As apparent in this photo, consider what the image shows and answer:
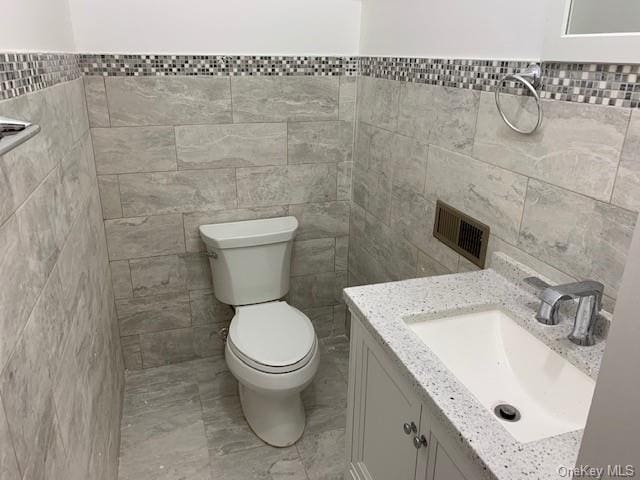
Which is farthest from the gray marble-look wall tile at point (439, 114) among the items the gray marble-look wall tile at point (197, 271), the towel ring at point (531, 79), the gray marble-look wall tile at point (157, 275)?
the gray marble-look wall tile at point (157, 275)

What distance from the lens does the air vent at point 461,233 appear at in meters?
1.65

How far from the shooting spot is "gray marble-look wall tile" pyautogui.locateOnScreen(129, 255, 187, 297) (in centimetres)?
243

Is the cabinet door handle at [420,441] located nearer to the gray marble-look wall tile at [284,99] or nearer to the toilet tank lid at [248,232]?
the toilet tank lid at [248,232]

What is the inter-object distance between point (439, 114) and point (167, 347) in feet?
5.98

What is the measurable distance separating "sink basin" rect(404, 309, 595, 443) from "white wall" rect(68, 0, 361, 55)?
4.95ft

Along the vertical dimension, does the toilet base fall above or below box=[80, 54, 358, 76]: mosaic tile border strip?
below

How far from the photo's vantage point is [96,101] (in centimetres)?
212

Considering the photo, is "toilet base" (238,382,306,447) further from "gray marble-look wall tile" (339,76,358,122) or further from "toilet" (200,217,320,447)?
"gray marble-look wall tile" (339,76,358,122)

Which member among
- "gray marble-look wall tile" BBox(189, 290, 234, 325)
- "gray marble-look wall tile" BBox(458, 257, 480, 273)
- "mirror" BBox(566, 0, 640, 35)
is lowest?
"gray marble-look wall tile" BBox(189, 290, 234, 325)

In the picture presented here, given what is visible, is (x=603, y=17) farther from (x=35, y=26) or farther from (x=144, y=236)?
(x=144, y=236)

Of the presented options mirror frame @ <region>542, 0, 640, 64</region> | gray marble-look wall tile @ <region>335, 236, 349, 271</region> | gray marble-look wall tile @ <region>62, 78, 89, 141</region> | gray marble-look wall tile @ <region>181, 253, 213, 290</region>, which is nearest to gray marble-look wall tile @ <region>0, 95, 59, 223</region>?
gray marble-look wall tile @ <region>62, 78, 89, 141</region>

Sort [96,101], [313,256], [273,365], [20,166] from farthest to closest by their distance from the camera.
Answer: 1. [313,256]
2. [96,101]
3. [273,365]
4. [20,166]

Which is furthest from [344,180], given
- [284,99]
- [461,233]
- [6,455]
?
[6,455]

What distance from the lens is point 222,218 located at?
2.45 m
